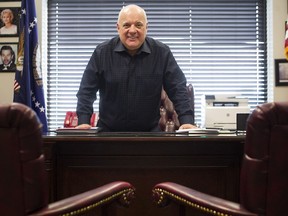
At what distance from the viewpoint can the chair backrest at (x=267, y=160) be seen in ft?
3.23

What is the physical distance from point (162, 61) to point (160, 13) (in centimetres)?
209

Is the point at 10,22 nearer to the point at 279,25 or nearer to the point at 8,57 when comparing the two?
the point at 8,57

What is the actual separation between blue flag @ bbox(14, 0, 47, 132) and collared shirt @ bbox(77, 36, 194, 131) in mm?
1418

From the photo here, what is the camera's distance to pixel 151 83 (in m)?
2.57

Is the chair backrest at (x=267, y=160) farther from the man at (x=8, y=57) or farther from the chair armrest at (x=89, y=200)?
the man at (x=8, y=57)

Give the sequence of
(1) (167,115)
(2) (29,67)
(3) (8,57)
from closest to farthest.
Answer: (1) (167,115) → (2) (29,67) → (3) (8,57)

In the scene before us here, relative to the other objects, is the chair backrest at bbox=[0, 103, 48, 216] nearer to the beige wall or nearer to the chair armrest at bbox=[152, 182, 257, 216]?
the chair armrest at bbox=[152, 182, 257, 216]

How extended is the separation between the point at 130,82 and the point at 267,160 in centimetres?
164

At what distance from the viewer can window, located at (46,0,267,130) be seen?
4.50m

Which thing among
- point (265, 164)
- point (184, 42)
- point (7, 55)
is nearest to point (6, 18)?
point (7, 55)

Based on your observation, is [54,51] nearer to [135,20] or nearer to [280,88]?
[135,20]

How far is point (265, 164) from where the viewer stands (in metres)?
1.01

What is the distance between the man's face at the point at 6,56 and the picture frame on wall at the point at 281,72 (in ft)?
10.2

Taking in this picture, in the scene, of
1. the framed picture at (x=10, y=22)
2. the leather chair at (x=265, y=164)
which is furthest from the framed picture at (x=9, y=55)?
the leather chair at (x=265, y=164)
